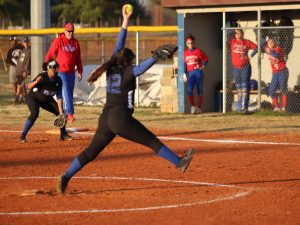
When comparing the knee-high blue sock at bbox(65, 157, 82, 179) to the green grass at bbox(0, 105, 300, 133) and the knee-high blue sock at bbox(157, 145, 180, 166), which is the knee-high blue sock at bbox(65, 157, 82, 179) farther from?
the green grass at bbox(0, 105, 300, 133)

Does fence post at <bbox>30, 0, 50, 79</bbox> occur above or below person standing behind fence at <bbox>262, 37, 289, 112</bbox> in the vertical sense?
above

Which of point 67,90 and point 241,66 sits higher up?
point 241,66

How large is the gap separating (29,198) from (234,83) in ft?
43.4

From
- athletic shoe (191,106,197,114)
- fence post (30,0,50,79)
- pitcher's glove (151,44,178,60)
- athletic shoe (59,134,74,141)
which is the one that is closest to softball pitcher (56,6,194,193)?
pitcher's glove (151,44,178,60)

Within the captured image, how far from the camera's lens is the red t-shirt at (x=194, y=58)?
22.6m

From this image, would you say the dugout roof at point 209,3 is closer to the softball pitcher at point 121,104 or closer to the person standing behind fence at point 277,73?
the person standing behind fence at point 277,73

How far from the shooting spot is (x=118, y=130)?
10422 millimetres

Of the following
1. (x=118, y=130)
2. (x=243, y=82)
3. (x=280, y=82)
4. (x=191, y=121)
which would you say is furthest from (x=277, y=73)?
(x=118, y=130)

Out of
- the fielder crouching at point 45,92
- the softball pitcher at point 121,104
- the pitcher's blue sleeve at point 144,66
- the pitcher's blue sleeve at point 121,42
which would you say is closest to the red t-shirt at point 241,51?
the fielder crouching at point 45,92

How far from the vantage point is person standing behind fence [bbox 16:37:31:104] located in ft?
87.9

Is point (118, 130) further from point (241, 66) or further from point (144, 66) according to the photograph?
point (241, 66)

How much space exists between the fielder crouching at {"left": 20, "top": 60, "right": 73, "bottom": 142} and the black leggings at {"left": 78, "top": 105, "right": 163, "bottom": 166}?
5.41 meters

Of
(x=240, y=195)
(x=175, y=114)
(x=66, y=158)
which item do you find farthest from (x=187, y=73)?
(x=240, y=195)

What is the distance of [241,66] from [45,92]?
24.4ft
